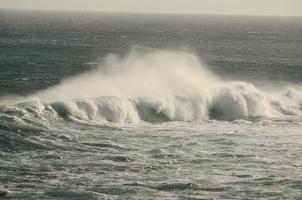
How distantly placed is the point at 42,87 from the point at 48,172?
31.6 m

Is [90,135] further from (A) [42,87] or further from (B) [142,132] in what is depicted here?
(A) [42,87]

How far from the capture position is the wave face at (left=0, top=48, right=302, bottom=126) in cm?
3672

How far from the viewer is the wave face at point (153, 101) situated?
36.7 meters

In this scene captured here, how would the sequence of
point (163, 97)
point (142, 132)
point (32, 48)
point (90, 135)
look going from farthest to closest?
point (32, 48)
point (163, 97)
point (142, 132)
point (90, 135)

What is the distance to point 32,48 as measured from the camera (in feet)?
322

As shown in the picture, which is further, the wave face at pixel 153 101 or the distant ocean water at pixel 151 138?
the wave face at pixel 153 101

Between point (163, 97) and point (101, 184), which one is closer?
point (101, 184)

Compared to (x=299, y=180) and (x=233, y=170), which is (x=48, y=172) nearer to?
(x=233, y=170)

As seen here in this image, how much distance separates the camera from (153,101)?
1635 inches

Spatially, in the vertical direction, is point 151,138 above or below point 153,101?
below

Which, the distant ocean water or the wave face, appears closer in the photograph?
the distant ocean water

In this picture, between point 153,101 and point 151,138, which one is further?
point 153,101

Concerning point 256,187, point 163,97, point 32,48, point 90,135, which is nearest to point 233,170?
point 256,187

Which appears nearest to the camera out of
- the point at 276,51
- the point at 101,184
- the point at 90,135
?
the point at 101,184
